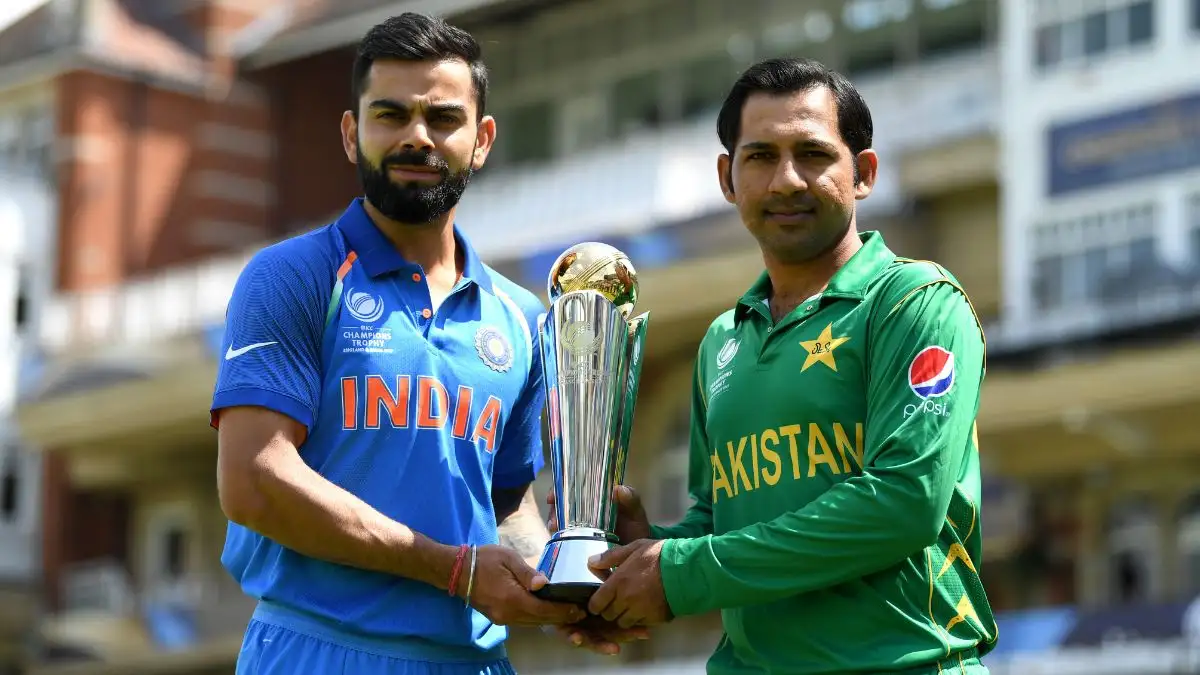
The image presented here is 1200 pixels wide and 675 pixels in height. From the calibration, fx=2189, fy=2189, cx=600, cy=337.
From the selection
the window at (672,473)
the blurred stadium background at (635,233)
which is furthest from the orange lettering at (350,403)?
the window at (672,473)

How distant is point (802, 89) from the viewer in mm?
5926

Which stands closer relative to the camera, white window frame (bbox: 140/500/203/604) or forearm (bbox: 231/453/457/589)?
forearm (bbox: 231/453/457/589)

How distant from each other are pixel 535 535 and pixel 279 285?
1.10 metres

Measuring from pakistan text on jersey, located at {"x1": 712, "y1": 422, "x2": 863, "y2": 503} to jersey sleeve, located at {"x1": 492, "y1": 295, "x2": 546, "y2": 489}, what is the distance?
900 mm

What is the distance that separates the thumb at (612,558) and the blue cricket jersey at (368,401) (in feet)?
1.63

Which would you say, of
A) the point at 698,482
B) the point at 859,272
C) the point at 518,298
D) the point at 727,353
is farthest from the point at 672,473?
the point at 859,272

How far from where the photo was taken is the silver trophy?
6.15 m

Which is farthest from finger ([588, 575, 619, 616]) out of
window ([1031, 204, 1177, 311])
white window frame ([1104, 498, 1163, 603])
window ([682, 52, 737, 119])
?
window ([682, 52, 737, 119])

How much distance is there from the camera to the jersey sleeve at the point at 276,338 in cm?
592

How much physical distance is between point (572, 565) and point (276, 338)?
102 cm

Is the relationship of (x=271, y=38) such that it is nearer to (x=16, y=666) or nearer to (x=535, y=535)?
(x=16, y=666)

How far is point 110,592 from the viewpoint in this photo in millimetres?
34500

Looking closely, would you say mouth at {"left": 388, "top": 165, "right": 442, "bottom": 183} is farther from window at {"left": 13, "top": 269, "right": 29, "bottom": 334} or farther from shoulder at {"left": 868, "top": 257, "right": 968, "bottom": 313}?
window at {"left": 13, "top": 269, "right": 29, "bottom": 334}

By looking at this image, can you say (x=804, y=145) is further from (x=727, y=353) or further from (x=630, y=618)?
(x=630, y=618)
